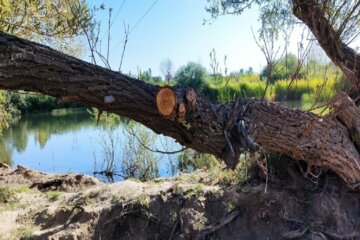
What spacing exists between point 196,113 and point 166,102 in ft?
0.80

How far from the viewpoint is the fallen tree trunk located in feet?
7.51

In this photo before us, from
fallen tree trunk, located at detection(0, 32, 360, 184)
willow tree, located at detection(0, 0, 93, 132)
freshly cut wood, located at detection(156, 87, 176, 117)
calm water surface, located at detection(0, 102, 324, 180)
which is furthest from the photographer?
calm water surface, located at detection(0, 102, 324, 180)

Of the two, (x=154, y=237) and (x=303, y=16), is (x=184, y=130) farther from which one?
(x=303, y=16)

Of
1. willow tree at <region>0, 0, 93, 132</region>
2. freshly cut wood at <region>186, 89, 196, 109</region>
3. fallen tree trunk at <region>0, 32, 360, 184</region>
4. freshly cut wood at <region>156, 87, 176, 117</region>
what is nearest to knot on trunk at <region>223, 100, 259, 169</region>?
fallen tree trunk at <region>0, 32, 360, 184</region>

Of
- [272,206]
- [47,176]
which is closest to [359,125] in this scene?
[272,206]

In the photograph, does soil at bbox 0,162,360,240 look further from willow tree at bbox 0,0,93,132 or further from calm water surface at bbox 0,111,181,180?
willow tree at bbox 0,0,93,132

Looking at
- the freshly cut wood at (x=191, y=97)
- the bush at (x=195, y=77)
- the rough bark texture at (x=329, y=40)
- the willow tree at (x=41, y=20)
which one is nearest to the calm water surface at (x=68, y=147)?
the bush at (x=195, y=77)

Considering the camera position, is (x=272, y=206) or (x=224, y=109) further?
(x=272, y=206)

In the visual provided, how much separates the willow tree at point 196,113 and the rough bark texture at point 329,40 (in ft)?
2.68

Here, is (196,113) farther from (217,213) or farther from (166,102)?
(217,213)

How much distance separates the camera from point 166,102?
8.30ft

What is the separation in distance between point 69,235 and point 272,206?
1.87 m

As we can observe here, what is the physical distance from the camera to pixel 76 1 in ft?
17.0

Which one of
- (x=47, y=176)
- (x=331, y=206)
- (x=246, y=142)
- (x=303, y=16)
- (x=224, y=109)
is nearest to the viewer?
(x=246, y=142)
